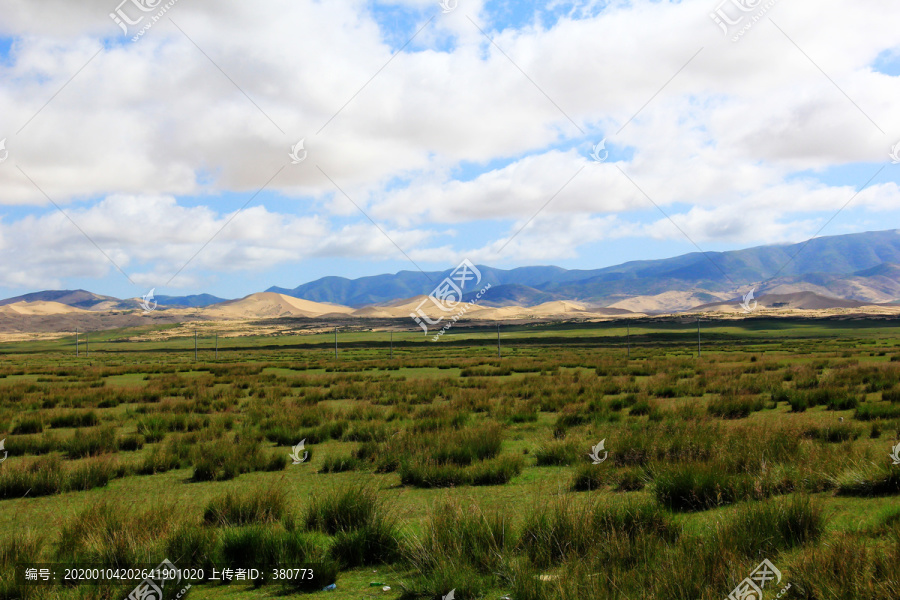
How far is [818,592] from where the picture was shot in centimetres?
418

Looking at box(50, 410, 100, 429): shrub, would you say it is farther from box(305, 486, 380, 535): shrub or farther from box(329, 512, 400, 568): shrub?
box(329, 512, 400, 568): shrub

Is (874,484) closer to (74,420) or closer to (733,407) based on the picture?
(733,407)

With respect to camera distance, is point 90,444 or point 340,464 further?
point 90,444

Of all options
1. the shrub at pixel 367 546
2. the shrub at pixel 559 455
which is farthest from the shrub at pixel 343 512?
the shrub at pixel 559 455

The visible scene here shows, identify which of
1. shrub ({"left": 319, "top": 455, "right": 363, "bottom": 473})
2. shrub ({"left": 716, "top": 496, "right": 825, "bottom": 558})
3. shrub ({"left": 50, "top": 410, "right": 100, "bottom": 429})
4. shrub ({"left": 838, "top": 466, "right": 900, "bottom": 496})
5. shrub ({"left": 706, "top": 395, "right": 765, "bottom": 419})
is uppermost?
shrub ({"left": 716, "top": 496, "right": 825, "bottom": 558})

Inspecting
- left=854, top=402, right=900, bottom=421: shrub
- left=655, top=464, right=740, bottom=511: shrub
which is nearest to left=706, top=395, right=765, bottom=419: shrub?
left=854, top=402, right=900, bottom=421: shrub

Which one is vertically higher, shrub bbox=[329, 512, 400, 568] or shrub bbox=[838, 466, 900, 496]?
shrub bbox=[838, 466, 900, 496]

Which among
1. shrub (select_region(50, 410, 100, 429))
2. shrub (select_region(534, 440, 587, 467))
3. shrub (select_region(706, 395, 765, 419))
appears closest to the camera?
shrub (select_region(534, 440, 587, 467))

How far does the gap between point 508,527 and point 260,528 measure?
8.60 ft

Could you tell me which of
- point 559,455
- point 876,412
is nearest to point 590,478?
point 559,455

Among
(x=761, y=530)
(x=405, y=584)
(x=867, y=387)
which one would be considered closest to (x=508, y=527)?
(x=405, y=584)

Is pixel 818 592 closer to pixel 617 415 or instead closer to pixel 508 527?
pixel 508 527

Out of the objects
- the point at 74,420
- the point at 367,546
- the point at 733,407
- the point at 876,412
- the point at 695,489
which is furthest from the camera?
the point at 74,420

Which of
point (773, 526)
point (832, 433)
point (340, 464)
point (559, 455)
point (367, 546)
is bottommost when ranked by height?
point (340, 464)
